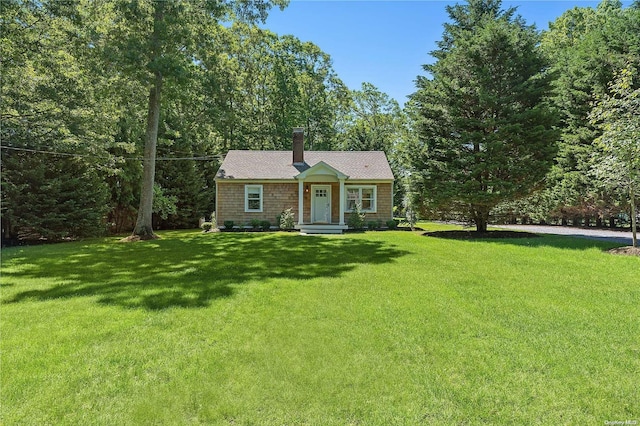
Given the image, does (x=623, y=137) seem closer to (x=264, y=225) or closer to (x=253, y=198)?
(x=264, y=225)

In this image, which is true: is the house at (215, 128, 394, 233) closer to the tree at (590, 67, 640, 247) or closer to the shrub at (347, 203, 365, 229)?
the shrub at (347, 203, 365, 229)

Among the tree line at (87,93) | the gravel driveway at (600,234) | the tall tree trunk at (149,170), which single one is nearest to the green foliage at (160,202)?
the tree line at (87,93)

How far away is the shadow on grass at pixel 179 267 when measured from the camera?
541 cm

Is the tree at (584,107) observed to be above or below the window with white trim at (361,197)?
above

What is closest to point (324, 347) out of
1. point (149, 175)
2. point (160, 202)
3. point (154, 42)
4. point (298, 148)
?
point (149, 175)

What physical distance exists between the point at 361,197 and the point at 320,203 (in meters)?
2.22

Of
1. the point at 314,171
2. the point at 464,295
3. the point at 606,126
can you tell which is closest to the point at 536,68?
the point at 606,126

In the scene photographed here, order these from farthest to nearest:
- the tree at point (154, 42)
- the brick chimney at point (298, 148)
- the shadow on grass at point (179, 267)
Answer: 1. the brick chimney at point (298, 148)
2. the tree at point (154, 42)
3. the shadow on grass at point (179, 267)

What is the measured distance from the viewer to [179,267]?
7668 mm

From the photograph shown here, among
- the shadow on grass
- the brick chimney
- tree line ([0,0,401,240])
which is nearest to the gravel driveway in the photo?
the shadow on grass

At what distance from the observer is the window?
1843 centimetres

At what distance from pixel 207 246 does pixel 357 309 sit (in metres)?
7.71

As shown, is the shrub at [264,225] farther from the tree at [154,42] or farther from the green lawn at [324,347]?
the green lawn at [324,347]

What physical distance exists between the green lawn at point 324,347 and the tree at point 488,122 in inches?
241
